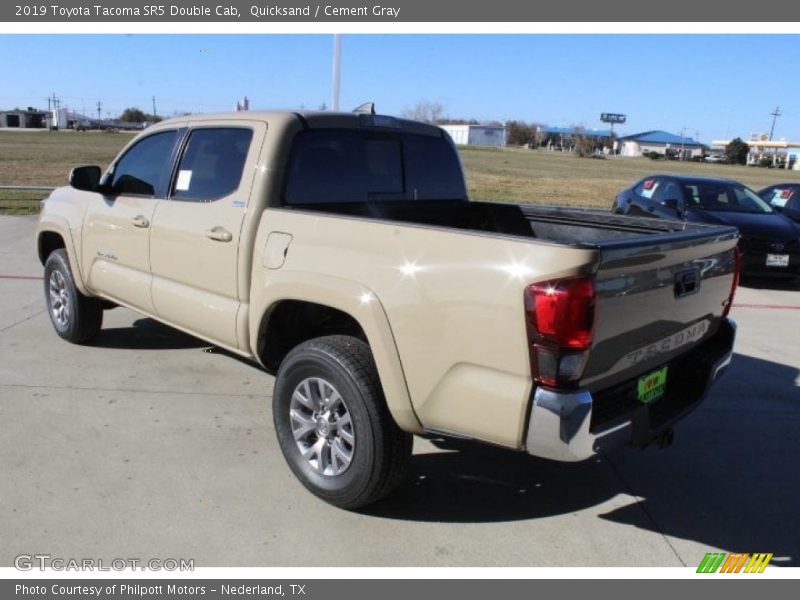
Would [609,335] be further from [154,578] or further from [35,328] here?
[35,328]

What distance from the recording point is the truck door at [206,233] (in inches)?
154

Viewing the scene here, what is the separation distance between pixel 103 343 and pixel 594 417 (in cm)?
455

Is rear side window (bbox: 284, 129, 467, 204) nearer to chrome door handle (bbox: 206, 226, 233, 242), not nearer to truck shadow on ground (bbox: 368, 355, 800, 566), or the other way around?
chrome door handle (bbox: 206, 226, 233, 242)

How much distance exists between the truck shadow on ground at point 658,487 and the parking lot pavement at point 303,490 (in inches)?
0.4

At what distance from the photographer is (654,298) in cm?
297

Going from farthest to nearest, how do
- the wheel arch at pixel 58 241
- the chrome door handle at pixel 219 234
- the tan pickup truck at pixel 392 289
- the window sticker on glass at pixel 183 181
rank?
the wheel arch at pixel 58 241, the window sticker on glass at pixel 183 181, the chrome door handle at pixel 219 234, the tan pickup truck at pixel 392 289

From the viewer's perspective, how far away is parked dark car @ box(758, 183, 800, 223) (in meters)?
12.1

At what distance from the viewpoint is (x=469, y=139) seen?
131500 millimetres

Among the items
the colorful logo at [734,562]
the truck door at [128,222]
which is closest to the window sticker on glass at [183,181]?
the truck door at [128,222]

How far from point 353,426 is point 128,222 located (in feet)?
8.38

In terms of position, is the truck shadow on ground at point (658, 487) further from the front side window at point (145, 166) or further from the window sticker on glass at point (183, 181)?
the front side window at point (145, 166)

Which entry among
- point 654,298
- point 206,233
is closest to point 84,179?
point 206,233

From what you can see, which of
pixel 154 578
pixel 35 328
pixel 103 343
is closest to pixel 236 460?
pixel 154 578

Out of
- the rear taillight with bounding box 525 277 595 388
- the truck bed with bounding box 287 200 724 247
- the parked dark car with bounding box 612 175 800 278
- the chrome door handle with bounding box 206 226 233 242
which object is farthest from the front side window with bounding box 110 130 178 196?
the parked dark car with bounding box 612 175 800 278
